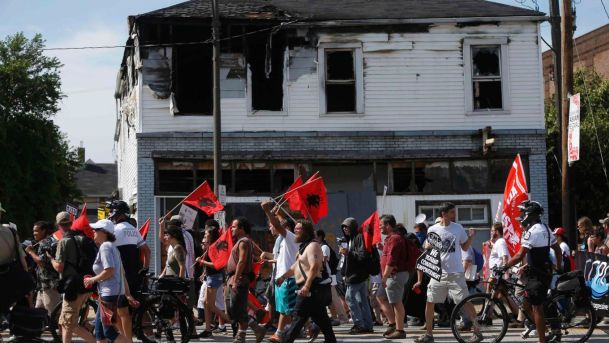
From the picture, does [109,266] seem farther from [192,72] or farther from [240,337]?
[192,72]

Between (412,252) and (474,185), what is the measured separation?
10.7 m

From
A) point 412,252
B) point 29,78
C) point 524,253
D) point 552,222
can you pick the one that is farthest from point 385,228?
point 29,78

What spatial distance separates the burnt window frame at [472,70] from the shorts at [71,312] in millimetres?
15732

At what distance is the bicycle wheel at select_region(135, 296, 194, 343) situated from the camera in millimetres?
13969

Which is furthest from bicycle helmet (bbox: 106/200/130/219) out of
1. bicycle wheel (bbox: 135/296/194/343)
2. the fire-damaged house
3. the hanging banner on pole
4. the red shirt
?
the fire-damaged house

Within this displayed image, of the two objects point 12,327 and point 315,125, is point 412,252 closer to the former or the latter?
point 12,327

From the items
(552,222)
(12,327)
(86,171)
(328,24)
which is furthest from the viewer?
(86,171)

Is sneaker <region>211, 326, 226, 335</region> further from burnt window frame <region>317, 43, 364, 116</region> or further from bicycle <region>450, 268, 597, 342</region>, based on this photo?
burnt window frame <region>317, 43, 364, 116</region>

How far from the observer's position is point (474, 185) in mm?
26125

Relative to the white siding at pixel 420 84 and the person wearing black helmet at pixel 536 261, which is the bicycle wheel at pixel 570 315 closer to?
the person wearing black helmet at pixel 536 261

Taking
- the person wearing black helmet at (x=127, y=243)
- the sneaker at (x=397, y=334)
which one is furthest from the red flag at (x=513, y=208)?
the person wearing black helmet at (x=127, y=243)

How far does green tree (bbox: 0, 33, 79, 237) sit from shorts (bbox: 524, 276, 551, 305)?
110ft

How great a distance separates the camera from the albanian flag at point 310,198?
58.5 ft

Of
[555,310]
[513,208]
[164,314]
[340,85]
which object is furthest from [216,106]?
[555,310]
